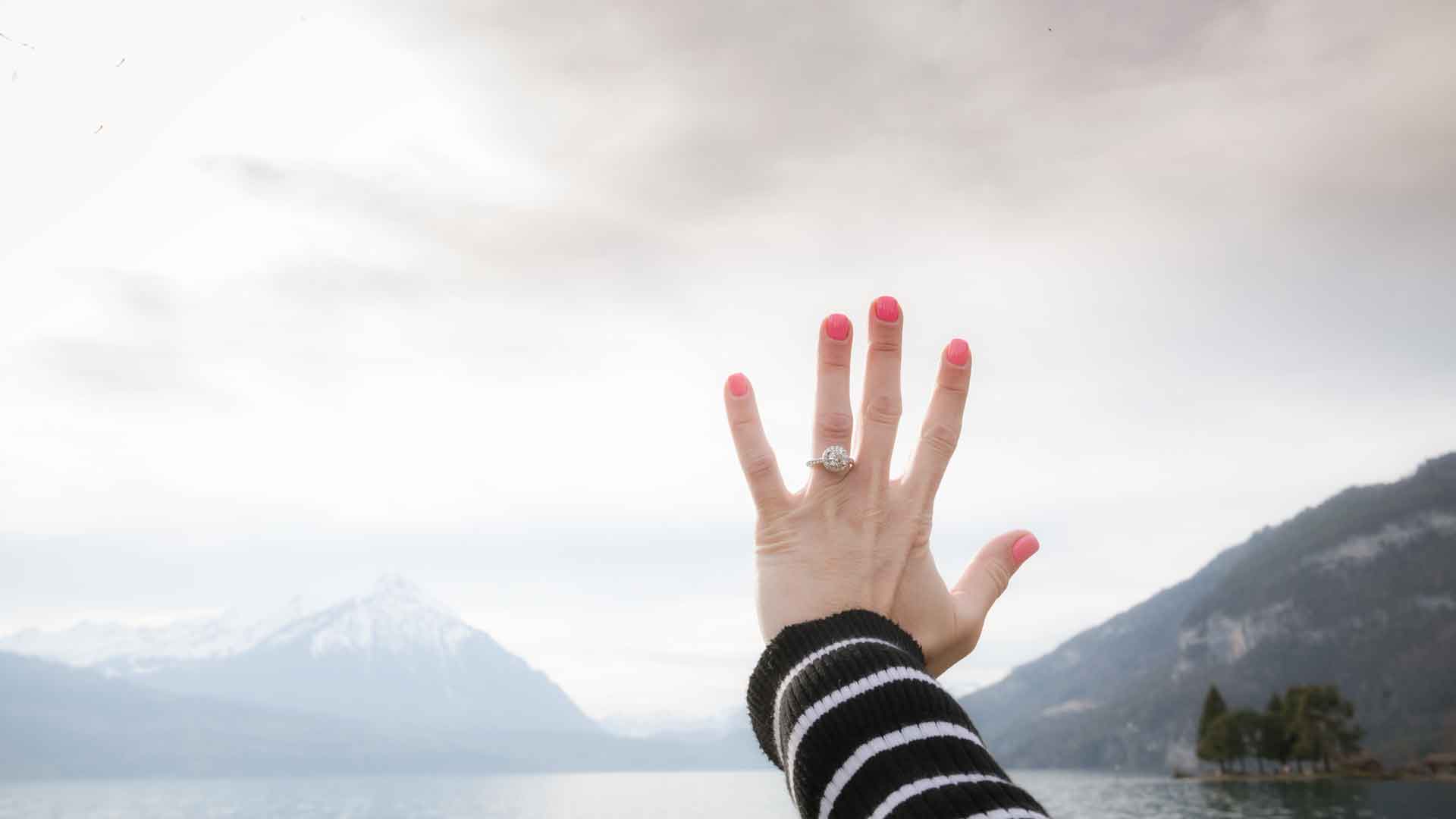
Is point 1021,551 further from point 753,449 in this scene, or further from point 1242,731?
point 1242,731

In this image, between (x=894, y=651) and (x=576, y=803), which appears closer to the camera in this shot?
(x=894, y=651)

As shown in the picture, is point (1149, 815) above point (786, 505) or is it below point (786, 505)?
below

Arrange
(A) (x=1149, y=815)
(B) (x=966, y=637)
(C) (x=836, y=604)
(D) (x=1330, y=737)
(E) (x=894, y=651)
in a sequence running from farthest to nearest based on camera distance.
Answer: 1. (D) (x=1330, y=737)
2. (A) (x=1149, y=815)
3. (B) (x=966, y=637)
4. (C) (x=836, y=604)
5. (E) (x=894, y=651)

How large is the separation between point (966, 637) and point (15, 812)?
22686 cm

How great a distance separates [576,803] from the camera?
643 feet

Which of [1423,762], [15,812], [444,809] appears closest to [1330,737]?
[1423,762]

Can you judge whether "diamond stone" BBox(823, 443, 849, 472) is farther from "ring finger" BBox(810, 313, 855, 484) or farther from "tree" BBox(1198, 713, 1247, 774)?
"tree" BBox(1198, 713, 1247, 774)

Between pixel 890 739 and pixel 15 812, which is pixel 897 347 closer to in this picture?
pixel 890 739

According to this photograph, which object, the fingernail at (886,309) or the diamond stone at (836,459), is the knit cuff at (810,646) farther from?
the fingernail at (886,309)

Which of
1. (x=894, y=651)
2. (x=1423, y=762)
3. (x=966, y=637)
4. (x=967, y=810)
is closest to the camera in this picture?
(x=967, y=810)

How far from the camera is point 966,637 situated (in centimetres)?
294

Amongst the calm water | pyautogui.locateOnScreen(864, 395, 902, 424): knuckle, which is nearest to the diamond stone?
pyautogui.locateOnScreen(864, 395, 902, 424): knuckle

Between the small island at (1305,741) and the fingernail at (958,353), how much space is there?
133703 millimetres

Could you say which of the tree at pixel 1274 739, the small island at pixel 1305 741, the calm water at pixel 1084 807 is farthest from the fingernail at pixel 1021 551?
the tree at pixel 1274 739
